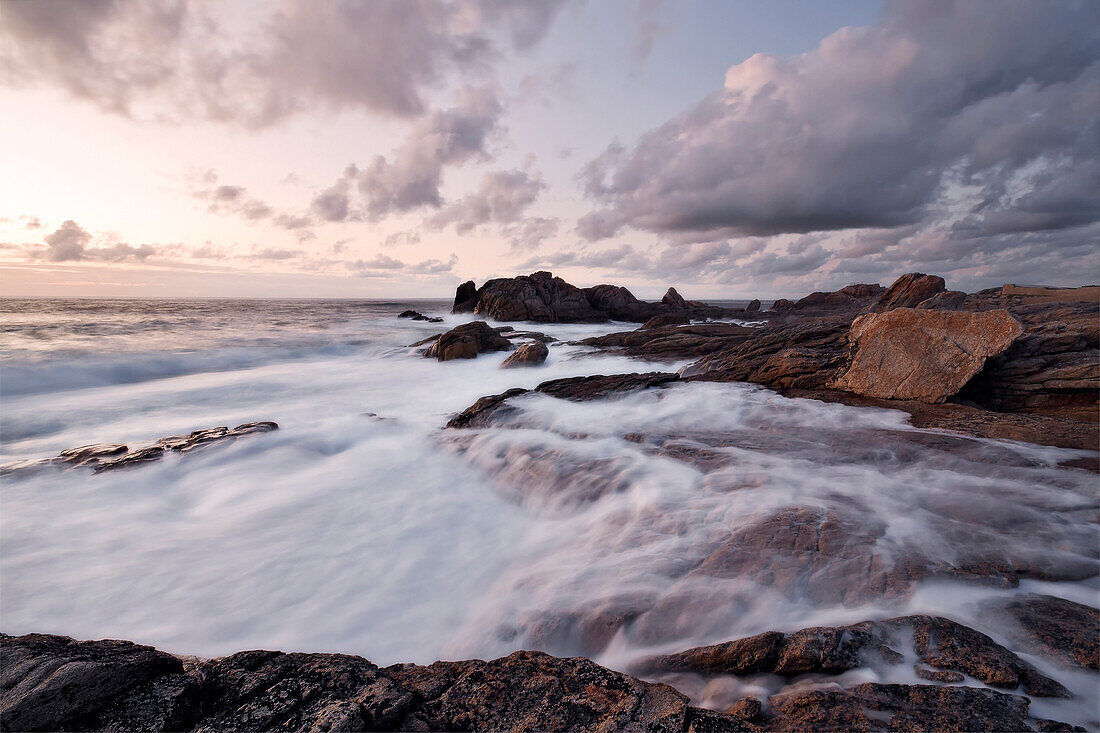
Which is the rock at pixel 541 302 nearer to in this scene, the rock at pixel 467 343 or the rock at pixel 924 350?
the rock at pixel 467 343

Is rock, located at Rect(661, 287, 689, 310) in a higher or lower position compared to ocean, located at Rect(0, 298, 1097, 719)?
higher

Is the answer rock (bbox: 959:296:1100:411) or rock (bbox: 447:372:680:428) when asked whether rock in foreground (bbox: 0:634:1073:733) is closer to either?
rock (bbox: 447:372:680:428)

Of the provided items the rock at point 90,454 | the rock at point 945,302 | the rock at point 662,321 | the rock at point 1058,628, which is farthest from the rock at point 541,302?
the rock at point 1058,628

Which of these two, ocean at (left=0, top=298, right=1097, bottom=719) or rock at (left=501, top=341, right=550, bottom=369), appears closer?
ocean at (left=0, top=298, right=1097, bottom=719)

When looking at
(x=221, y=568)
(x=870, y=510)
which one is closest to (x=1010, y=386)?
(x=870, y=510)

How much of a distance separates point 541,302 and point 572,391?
30.5 metres

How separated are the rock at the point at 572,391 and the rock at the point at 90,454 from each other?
17.5 feet

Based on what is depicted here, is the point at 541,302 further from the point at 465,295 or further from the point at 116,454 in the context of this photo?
the point at 116,454

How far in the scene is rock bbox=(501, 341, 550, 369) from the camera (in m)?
15.1

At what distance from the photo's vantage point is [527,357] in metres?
15.3

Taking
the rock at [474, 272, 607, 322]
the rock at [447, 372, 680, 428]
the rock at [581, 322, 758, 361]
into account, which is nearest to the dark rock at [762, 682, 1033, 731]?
the rock at [447, 372, 680, 428]

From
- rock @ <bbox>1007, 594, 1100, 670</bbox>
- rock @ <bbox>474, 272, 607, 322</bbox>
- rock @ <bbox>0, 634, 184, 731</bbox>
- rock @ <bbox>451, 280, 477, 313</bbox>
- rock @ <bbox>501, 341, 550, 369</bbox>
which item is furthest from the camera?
rock @ <bbox>451, 280, 477, 313</bbox>

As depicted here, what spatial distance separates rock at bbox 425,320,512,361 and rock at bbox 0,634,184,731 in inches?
588

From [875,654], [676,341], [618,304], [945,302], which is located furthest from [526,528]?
[618,304]
